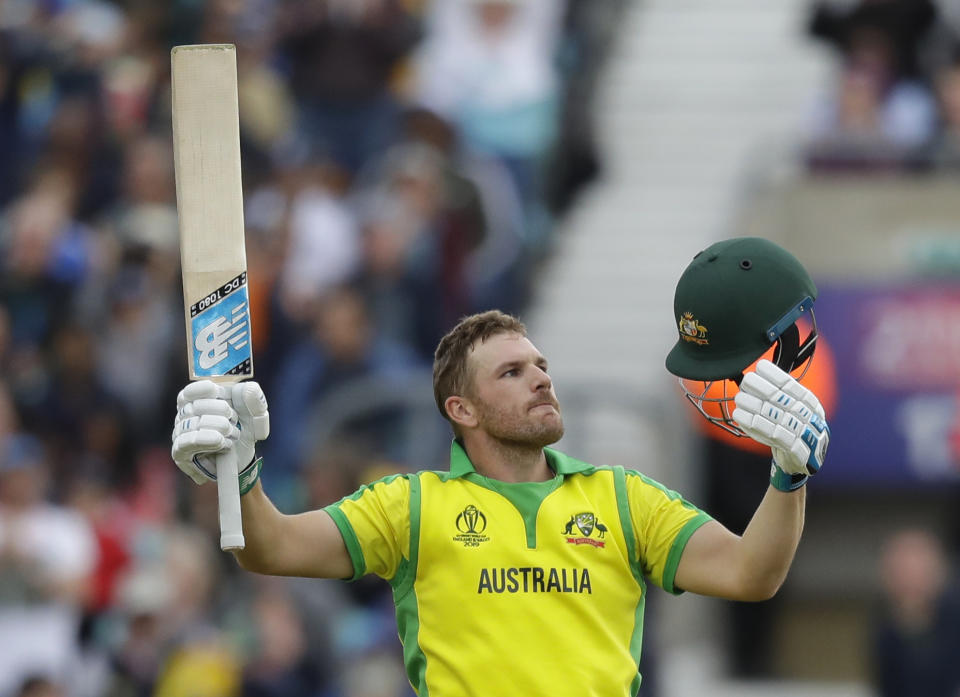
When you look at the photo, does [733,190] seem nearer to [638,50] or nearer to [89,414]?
[638,50]

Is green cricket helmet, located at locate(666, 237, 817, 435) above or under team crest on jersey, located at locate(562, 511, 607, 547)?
above

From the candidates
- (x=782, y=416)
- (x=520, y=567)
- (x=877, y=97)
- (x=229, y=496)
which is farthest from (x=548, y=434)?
(x=877, y=97)

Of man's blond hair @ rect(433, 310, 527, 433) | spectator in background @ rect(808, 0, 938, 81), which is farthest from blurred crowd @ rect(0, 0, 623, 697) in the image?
man's blond hair @ rect(433, 310, 527, 433)

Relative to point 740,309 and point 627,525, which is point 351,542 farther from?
point 740,309

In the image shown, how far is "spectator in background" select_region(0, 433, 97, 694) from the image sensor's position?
979cm

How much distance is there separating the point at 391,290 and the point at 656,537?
5.93m

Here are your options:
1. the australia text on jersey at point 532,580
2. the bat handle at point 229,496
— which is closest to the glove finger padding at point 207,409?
the bat handle at point 229,496

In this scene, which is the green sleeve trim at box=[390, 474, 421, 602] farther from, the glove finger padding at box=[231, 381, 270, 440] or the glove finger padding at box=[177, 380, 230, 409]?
the glove finger padding at box=[177, 380, 230, 409]

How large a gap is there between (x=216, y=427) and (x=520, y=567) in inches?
36.6

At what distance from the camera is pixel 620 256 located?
13.4 m

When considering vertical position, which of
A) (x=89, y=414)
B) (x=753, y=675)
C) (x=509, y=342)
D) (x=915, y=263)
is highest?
(x=509, y=342)

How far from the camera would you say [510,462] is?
18.3 feet

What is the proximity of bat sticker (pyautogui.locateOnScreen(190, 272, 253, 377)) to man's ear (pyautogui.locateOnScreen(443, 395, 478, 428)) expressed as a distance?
0.62 metres

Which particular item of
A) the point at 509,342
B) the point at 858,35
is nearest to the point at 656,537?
the point at 509,342
